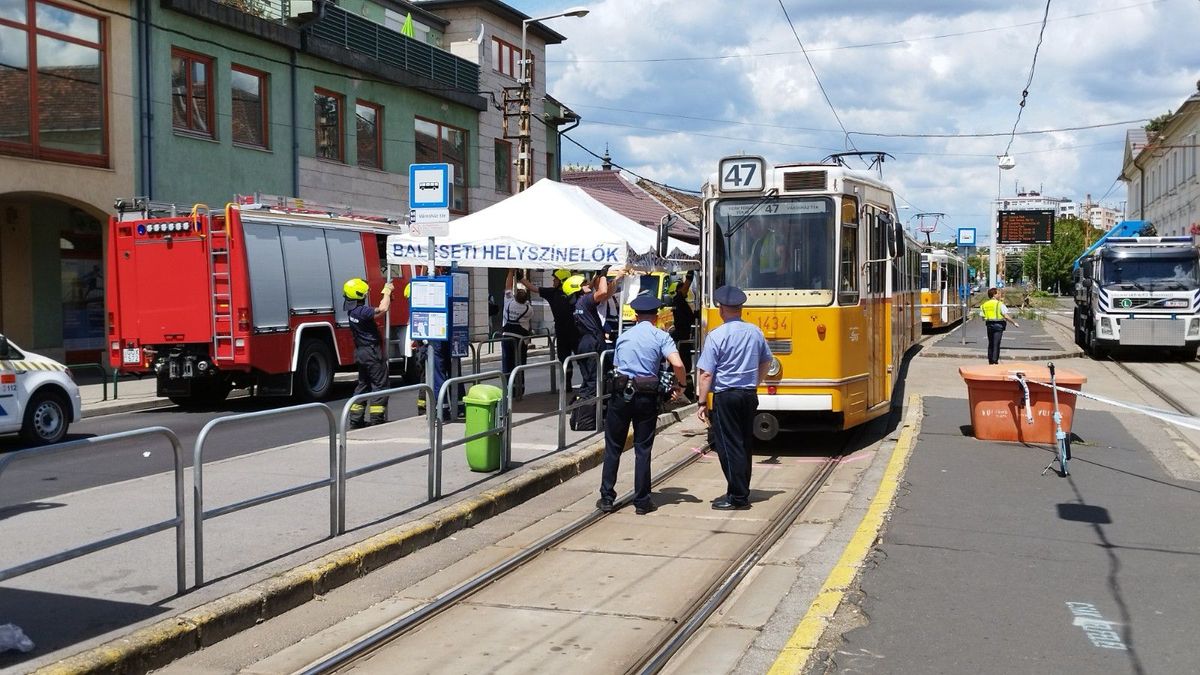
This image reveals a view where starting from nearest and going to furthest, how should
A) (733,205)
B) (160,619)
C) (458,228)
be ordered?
1. (160,619)
2. (733,205)
3. (458,228)

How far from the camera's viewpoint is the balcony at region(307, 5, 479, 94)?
93.4 ft

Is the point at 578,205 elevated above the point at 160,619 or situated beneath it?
elevated above

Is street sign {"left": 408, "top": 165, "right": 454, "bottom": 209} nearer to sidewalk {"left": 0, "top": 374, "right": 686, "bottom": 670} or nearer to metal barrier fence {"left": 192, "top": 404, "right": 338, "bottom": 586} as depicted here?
sidewalk {"left": 0, "top": 374, "right": 686, "bottom": 670}

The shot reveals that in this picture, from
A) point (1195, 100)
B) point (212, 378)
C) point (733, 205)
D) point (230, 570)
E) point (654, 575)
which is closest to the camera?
point (230, 570)

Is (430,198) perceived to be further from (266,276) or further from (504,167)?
(504,167)

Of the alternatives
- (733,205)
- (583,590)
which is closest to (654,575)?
(583,590)

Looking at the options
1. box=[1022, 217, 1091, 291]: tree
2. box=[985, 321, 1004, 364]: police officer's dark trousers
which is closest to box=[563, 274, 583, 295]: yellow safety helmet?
box=[985, 321, 1004, 364]: police officer's dark trousers

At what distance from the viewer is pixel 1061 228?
349 feet

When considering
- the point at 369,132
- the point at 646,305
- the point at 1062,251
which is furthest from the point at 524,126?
the point at 1062,251

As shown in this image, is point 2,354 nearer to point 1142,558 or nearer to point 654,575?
point 654,575

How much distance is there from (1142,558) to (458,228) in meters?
9.55

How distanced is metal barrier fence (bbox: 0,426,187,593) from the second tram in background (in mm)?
27909

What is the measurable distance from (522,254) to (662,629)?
335 inches

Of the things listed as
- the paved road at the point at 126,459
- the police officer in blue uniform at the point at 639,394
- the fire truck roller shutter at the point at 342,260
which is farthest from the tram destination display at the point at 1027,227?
the paved road at the point at 126,459
